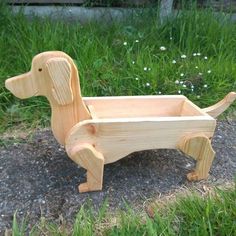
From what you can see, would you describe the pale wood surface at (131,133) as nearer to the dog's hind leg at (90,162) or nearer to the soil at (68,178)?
the dog's hind leg at (90,162)

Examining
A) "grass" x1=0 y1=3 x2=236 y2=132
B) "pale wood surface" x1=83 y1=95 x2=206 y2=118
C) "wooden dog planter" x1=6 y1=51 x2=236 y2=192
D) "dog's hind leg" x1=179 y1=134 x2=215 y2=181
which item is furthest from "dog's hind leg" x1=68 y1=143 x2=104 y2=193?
"grass" x1=0 y1=3 x2=236 y2=132

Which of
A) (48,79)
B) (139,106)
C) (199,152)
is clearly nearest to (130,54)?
(139,106)

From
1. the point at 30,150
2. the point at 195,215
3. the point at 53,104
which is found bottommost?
the point at 30,150

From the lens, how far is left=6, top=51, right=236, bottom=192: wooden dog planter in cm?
131

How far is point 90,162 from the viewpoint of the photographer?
54.3 inches

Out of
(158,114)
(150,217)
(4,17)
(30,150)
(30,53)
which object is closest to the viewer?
(150,217)

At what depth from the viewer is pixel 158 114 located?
1.64 meters

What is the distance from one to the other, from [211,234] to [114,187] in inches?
17.5

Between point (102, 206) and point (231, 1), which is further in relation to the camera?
point (231, 1)

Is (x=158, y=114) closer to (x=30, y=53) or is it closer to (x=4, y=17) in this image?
(x=30, y=53)

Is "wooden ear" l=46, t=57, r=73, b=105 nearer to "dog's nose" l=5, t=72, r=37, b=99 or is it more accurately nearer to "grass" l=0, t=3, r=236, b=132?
"dog's nose" l=5, t=72, r=37, b=99

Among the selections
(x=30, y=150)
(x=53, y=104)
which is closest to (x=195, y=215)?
(x=53, y=104)

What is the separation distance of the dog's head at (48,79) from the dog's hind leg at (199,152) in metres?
0.47

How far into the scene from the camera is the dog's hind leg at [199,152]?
1.47m
